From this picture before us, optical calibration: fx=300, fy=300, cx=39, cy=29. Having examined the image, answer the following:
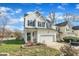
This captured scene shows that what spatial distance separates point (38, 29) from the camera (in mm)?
3914

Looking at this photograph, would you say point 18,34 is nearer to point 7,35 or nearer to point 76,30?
point 7,35

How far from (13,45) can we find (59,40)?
0.60 metres

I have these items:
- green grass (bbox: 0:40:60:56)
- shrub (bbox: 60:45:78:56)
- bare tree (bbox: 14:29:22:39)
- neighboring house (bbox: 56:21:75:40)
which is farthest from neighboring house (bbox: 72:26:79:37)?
bare tree (bbox: 14:29:22:39)

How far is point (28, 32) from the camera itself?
3.91 m

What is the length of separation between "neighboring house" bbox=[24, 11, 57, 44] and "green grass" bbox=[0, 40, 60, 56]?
0.09 m

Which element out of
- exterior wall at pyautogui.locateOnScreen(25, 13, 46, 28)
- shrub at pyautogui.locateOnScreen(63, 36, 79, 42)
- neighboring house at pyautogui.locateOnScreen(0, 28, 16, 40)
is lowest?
shrub at pyautogui.locateOnScreen(63, 36, 79, 42)


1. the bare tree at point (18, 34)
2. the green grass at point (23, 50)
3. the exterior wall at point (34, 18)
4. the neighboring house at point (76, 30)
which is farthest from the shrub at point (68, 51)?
the bare tree at point (18, 34)

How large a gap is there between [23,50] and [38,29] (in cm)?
34

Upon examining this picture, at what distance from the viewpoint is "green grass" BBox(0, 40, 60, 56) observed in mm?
3852

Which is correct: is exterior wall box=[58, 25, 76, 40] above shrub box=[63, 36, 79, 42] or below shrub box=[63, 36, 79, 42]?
above

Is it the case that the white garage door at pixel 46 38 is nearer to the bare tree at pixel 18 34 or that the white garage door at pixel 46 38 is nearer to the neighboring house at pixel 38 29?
the neighboring house at pixel 38 29

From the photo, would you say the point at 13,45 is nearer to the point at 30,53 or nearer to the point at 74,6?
the point at 30,53

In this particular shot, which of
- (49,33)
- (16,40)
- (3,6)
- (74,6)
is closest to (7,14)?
(3,6)

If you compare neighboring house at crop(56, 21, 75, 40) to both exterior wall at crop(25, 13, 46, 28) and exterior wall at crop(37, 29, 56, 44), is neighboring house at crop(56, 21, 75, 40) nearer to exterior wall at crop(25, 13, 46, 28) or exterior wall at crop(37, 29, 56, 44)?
exterior wall at crop(37, 29, 56, 44)
